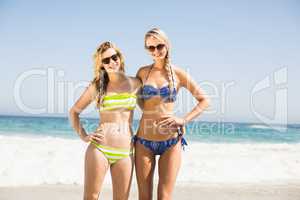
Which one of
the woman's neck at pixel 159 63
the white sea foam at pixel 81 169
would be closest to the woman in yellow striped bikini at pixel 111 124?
the woman's neck at pixel 159 63

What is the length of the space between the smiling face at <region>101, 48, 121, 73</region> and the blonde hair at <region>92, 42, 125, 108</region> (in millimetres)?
34

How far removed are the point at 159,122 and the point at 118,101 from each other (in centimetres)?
48

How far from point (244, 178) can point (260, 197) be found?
270 centimetres

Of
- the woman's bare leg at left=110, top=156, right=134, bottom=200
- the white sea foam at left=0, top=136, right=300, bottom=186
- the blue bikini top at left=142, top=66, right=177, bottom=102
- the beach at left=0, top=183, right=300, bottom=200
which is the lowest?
the white sea foam at left=0, top=136, right=300, bottom=186

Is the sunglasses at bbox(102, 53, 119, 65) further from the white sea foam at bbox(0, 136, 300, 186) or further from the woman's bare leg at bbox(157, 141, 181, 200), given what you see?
the white sea foam at bbox(0, 136, 300, 186)

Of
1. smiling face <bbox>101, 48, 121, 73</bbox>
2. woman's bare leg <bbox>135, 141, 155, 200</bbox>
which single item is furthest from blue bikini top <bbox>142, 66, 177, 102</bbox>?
woman's bare leg <bbox>135, 141, 155, 200</bbox>

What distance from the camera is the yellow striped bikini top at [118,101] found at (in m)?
3.27

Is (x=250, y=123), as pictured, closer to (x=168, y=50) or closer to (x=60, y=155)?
(x=60, y=155)

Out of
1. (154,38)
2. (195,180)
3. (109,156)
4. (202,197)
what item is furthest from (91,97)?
(195,180)

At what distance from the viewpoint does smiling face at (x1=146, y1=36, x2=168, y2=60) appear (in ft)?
11.0

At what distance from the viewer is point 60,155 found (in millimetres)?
10719

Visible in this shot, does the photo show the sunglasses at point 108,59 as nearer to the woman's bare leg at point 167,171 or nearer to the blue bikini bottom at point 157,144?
the blue bikini bottom at point 157,144

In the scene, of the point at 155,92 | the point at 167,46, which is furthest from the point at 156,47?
the point at 155,92

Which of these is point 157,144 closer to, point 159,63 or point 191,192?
point 159,63
